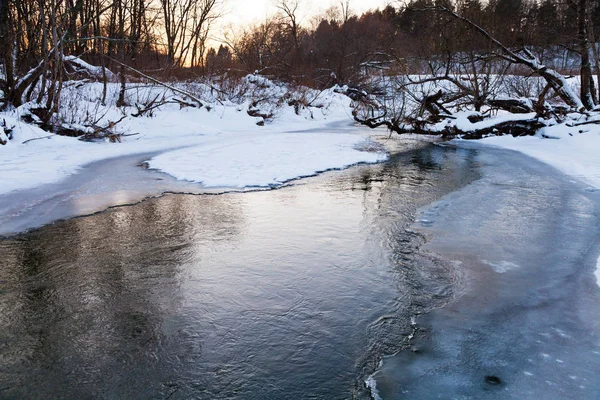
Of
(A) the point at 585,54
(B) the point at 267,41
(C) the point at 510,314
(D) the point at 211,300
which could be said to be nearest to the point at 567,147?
(A) the point at 585,54

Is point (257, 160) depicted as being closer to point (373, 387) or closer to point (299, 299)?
point (299, 299)

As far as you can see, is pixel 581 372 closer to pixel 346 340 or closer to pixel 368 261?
pixel 346 340

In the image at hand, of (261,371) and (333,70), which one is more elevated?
(333,70)

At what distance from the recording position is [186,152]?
11.0 metres

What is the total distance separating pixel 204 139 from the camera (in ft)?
47.0

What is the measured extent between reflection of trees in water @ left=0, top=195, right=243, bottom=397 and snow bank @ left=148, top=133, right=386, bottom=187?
2390mm

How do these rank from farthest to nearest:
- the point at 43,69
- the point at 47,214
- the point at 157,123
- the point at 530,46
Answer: the point at 530,46
the point at 157,123
the point at 43,69
the point at 47,214

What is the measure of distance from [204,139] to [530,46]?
12.7 metres

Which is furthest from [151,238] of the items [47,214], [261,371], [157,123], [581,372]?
[157,123]

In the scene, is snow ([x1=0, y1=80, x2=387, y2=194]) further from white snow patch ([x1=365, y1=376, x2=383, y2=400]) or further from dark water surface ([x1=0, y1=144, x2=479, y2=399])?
white snow patch ([x1=365, y1=376, x2=383, y2=400])

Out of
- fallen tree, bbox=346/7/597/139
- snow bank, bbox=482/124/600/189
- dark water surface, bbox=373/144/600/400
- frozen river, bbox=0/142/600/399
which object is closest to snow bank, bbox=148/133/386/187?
frozen river, bbox=0/142/600/399

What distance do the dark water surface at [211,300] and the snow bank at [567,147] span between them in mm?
4590

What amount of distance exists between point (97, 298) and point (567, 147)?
11394 millimetres

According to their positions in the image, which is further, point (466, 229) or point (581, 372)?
point (466, 229)
